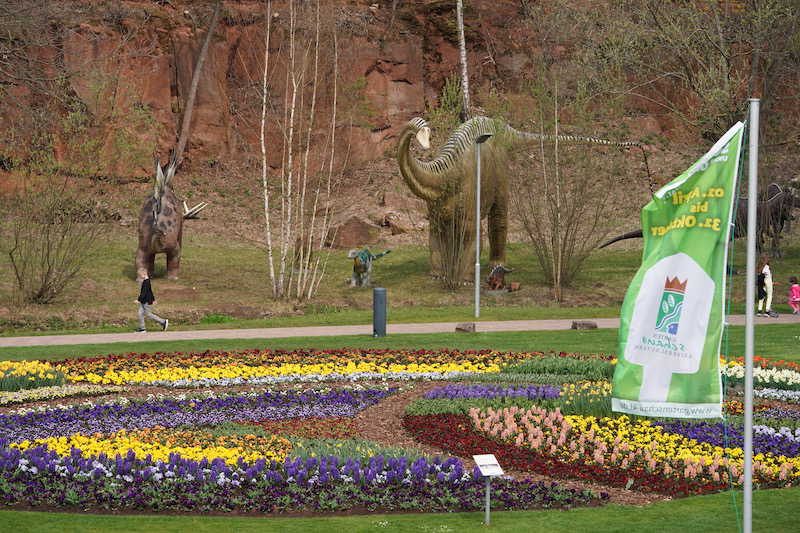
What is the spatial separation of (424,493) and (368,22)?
43.2m

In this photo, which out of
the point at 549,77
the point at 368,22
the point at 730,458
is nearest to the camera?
the point at 730,458

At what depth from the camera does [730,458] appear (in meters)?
10.5

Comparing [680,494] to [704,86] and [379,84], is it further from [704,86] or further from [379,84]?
[379,84]

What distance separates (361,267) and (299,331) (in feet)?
26.6

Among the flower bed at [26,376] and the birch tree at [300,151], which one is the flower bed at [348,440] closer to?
the flower bed at [26,376]

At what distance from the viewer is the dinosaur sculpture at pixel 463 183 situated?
29.2 meters

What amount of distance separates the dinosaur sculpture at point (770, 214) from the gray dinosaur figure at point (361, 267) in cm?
738

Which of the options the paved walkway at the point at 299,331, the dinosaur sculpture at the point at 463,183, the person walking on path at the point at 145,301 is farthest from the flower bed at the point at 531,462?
the dinosaur sculpture at the point at 463,183

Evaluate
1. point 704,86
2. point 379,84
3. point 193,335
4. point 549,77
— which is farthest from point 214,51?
point 193,335

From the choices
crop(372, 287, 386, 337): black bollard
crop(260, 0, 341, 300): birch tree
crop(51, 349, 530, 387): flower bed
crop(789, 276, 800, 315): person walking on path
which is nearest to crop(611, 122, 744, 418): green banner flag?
crop(51, 349, 530, 387): flower bed

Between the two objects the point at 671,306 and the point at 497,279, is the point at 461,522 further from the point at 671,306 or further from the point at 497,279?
the point at 497,279

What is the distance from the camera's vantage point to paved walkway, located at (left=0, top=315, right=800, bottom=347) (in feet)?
68.9

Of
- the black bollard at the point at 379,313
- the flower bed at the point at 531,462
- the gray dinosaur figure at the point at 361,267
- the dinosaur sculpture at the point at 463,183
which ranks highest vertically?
the dinosaur sculpture at the point at 463,183

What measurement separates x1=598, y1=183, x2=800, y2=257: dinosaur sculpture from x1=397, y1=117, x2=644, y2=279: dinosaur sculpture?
3750mm
